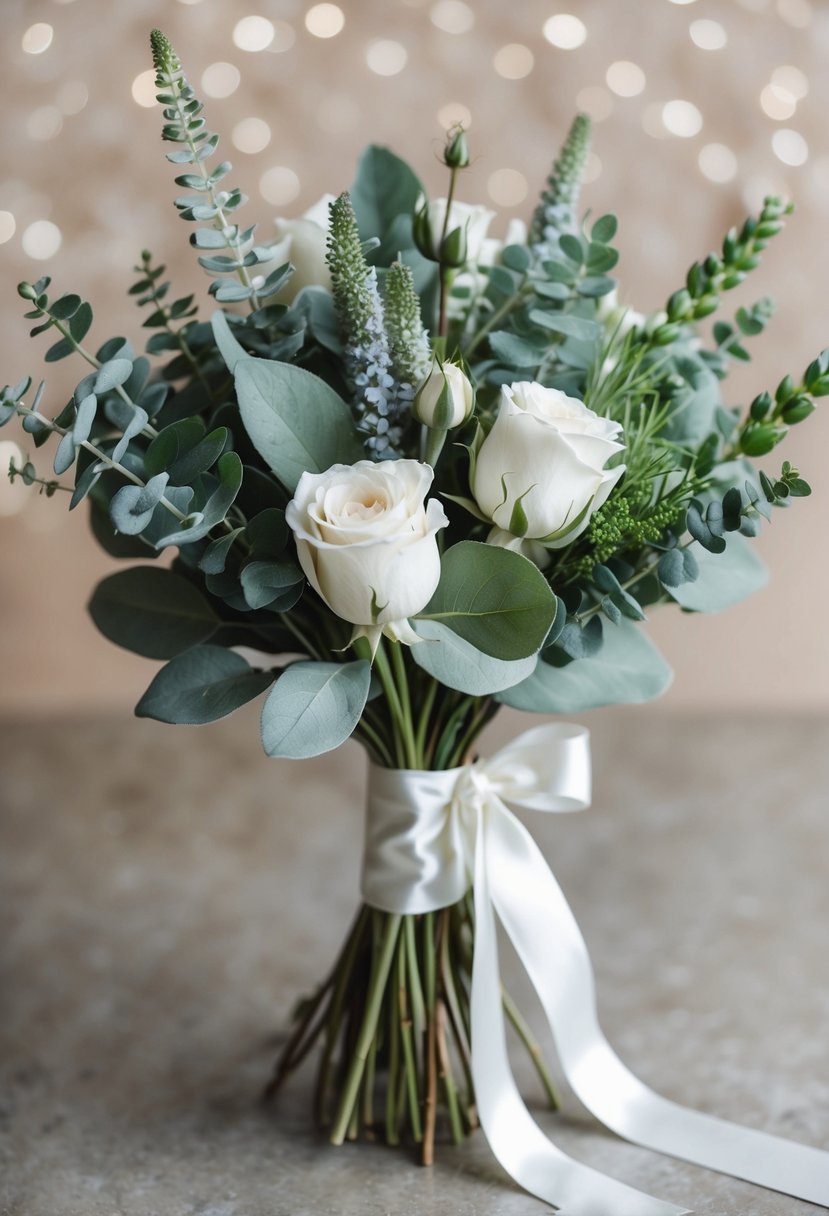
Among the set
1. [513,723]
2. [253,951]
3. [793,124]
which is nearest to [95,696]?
[513,723]

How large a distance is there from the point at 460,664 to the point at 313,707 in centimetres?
9

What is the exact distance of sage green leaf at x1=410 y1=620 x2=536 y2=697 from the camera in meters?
0.62

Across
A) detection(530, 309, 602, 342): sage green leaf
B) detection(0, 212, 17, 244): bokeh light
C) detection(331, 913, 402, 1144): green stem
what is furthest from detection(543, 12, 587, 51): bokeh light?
detection(331, 913, 402, 1144): green stem

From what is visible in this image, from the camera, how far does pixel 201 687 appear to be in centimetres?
67

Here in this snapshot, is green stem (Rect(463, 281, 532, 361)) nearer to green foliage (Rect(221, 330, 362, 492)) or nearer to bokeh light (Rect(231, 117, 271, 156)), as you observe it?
green foliage (Rect(221, 330, 362, 492))

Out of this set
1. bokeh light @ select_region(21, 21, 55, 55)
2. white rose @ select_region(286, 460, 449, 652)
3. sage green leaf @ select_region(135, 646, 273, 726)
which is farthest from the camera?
bokeh light @ select_region(21, 21, 55, 55)

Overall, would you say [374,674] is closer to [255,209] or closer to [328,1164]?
[328,1164]

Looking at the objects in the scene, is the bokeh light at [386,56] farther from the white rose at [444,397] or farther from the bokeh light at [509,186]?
the white rose at [444,397]

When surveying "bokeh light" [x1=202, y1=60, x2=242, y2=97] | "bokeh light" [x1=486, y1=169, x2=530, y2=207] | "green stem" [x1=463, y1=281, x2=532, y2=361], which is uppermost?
"bokeh light" [x1=202, y1=60, x2=242, y2=97]

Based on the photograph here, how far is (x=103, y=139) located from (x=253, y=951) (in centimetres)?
104

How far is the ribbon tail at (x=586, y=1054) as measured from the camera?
0.75 m

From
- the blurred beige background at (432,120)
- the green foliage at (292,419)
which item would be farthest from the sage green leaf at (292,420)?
the blurred beige background at (432,120)

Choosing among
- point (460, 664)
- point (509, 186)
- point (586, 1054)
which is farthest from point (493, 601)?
point (509, 186)

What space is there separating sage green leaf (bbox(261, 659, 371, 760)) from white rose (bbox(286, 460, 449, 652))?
0.14ft
